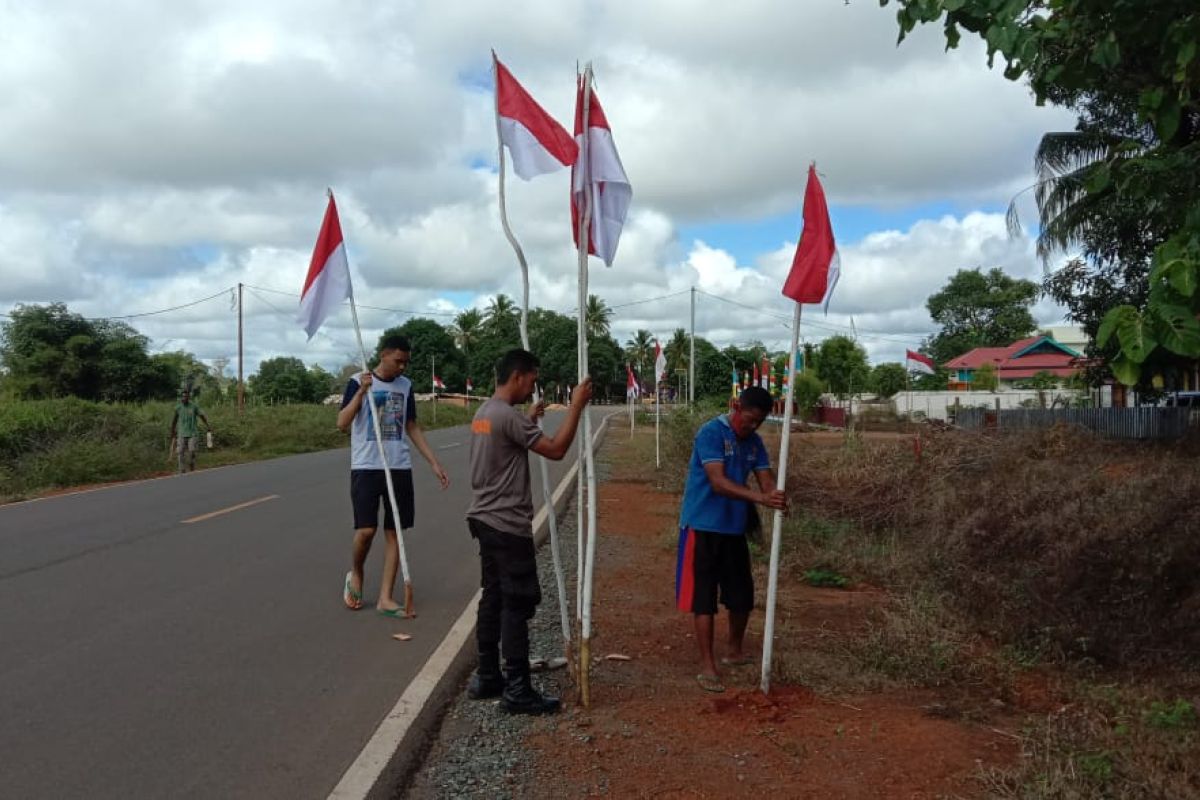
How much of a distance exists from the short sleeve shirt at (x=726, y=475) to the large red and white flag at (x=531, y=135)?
170 centimetres

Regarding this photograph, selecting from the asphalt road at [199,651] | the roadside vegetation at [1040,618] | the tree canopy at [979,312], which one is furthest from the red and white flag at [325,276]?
the tree canopy at [979,312]

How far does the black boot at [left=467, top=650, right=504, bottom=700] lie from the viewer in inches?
200

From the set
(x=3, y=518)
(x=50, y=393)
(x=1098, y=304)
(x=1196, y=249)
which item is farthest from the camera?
(x=50, y=393)

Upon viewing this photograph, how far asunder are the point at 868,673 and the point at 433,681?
239cm

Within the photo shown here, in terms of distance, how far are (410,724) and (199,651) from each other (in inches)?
80.2

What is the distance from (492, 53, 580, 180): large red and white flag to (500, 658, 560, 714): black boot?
2.61m

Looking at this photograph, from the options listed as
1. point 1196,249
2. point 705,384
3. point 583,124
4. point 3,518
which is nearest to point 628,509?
point 3,518

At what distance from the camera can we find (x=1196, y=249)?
10.9 feet

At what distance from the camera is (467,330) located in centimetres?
9688

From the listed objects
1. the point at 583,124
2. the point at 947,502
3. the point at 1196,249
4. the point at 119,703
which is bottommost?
the point at 119,703

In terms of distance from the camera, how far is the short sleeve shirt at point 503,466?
4.76 m

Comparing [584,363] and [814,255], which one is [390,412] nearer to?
[584,363]

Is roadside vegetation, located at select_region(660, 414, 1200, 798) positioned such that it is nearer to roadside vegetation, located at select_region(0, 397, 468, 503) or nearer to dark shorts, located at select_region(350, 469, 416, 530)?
dark shorts, located at select_region(350, 469, 416, 530)

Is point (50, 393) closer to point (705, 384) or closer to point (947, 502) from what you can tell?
point (947, 502)
